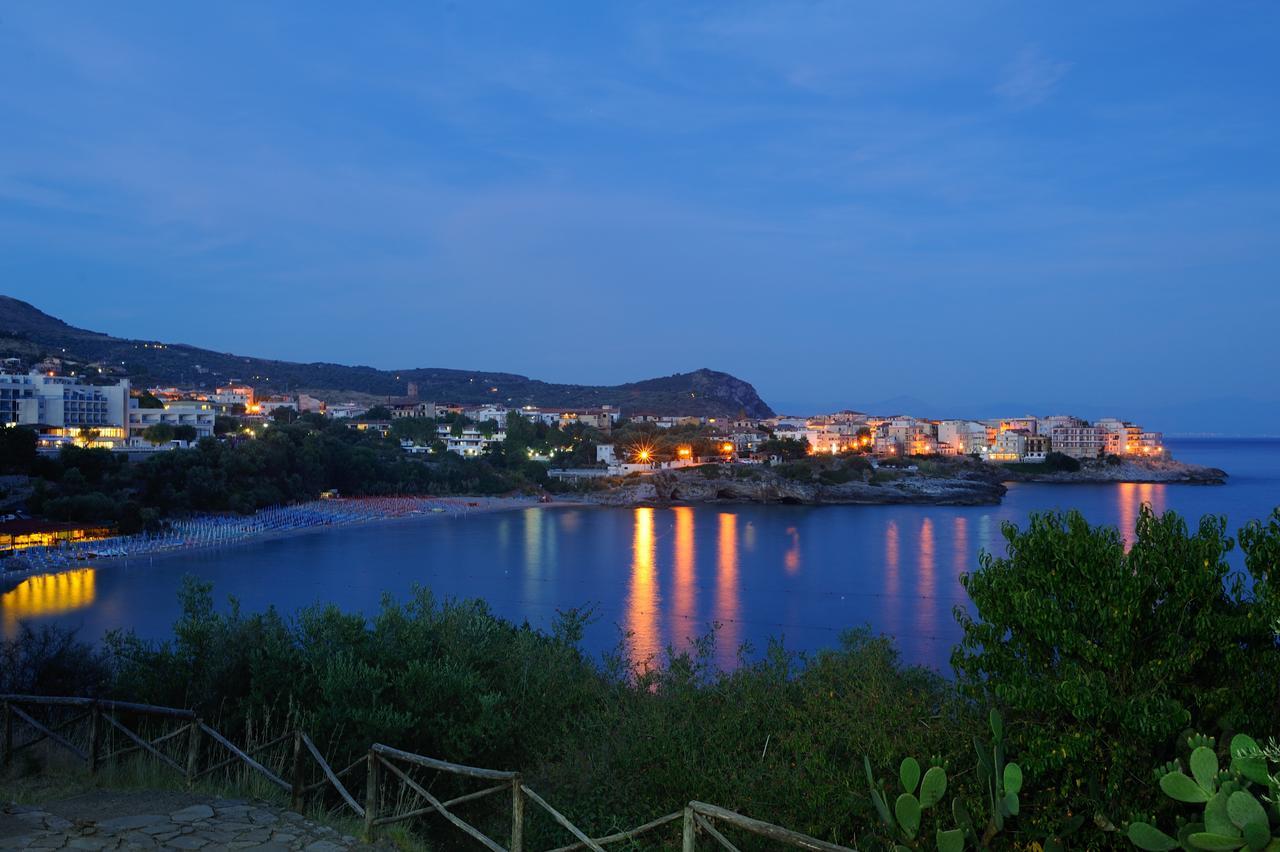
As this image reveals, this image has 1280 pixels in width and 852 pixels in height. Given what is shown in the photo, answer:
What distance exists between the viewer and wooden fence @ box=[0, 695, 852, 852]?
131 inches

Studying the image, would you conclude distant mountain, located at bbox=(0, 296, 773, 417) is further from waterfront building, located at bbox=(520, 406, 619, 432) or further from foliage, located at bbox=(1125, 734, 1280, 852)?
foliage, located at bbox=(1125, 734, 1280, 852)

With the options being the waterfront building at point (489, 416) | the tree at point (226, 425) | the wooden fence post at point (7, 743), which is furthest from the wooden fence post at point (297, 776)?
the waterfront building at point (489, 416)

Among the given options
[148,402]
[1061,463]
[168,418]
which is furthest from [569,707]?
[1061,463]

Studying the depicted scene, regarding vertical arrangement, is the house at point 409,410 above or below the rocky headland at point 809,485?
above

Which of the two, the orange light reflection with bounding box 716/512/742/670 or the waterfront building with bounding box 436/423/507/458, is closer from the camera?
the orange light reflection with bounding box 716/512/742/670

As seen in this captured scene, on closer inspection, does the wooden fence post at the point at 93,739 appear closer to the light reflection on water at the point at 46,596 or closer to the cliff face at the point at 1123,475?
the light reflection on water at the point at 46,596

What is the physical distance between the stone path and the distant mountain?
65.8 metres

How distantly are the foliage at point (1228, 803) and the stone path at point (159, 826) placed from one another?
3007mm

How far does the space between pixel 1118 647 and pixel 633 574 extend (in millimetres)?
23605

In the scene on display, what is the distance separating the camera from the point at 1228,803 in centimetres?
190

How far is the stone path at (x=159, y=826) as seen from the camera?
349cm

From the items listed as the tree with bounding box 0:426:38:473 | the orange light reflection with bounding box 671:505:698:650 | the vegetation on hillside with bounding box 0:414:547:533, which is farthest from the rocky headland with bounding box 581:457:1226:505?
the tree with bounding box 0:426:38:473

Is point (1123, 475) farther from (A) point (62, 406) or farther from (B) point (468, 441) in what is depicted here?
(A) point (62, 406)

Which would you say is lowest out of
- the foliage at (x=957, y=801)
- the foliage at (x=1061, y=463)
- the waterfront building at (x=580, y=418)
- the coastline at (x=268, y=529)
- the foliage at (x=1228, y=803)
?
the coastline at (x=268, y=529)
